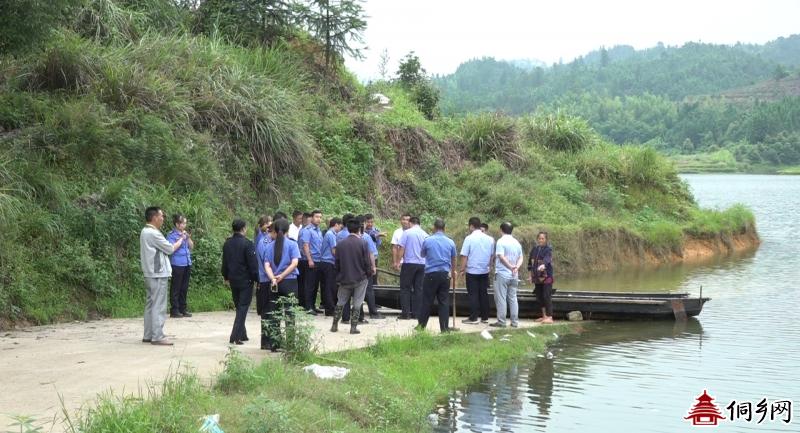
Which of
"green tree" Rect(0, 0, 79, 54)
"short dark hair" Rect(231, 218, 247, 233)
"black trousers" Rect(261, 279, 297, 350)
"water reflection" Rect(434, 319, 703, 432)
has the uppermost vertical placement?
"green tree" Rect(0, 0, 79, 54)

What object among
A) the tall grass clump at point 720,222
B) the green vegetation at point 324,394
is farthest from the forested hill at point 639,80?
the green vegetation at point 324,394

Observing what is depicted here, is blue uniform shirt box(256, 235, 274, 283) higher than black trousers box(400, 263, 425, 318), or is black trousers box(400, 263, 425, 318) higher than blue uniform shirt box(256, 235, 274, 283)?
blue uniform shirt box(256, 235, 274, 283)

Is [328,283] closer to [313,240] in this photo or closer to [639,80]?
[313,240]

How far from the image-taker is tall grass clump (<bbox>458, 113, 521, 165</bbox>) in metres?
32.5

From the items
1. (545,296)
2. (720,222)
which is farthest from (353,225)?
(720,222)

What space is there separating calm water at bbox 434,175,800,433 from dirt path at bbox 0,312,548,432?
216cm

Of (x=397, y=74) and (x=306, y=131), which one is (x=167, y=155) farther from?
(x=397, y=74)

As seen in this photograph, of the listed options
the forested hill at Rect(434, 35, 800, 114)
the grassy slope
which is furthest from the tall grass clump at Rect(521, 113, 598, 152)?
the forested hill at Rect(434, 35, 800, 114)

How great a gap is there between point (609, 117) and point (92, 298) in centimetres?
11894

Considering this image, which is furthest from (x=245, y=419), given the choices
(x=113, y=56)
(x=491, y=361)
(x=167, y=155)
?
(x=113, y=56)

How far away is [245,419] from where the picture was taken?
27.5 feet

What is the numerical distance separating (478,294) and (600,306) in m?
2.82

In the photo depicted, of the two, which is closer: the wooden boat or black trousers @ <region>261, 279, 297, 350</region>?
black trousers @ <region>261, 279, 297, 350</region>

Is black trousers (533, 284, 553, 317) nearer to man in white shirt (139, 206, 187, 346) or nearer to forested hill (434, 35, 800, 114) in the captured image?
man in white shirt (139, 206, 187, 346)
